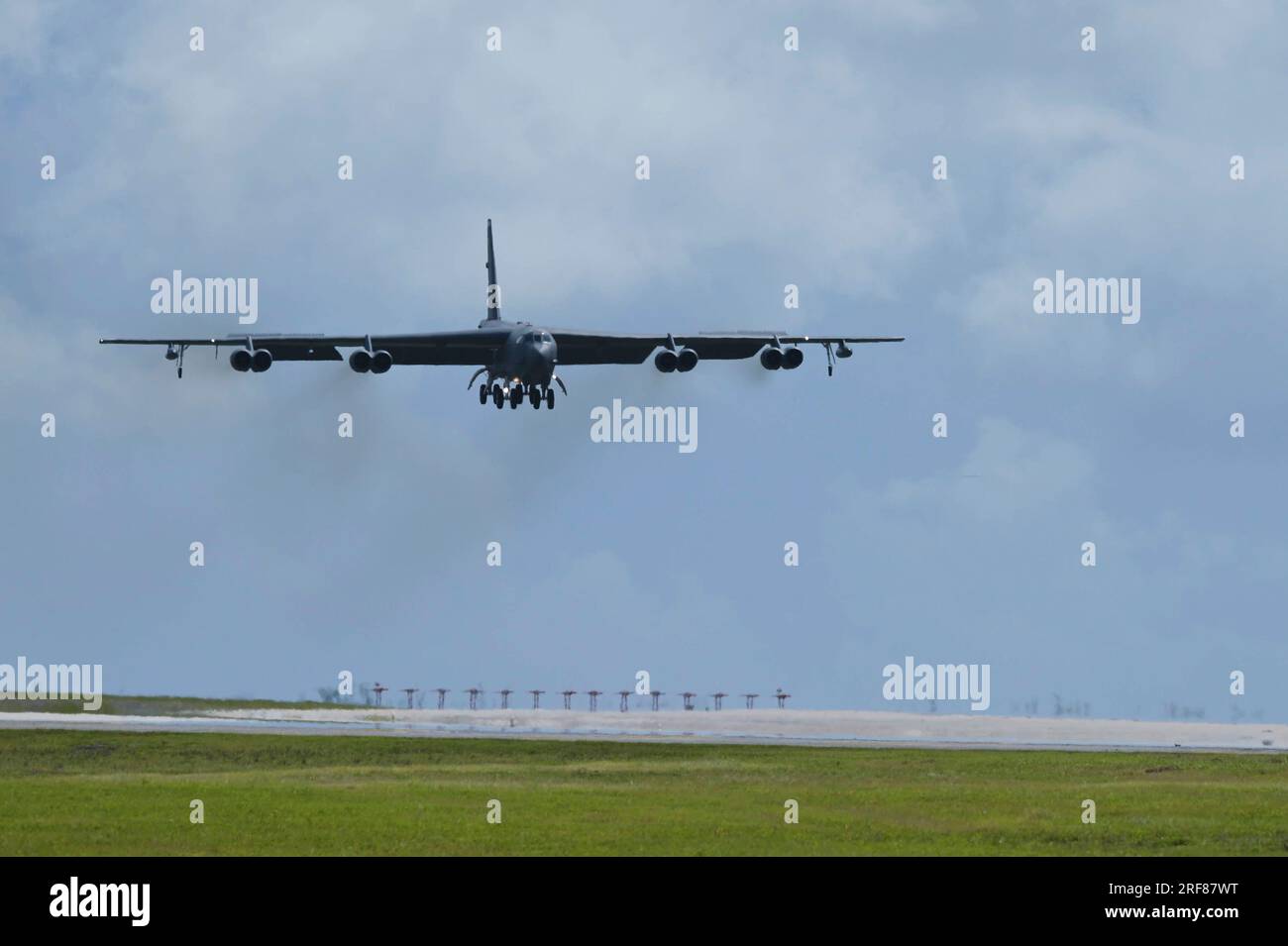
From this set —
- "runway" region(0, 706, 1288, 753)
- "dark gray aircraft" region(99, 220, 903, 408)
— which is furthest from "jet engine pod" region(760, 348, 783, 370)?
"runway" region(0, 706, 1288, 753)

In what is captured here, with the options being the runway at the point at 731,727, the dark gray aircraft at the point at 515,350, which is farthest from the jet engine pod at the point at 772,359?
the runway at the point at 731,727

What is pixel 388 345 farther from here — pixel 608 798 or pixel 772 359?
pixel 608 798

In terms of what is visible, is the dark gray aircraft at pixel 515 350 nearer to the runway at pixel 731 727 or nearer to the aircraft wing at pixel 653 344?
the aircraft wing at pixel 653 344

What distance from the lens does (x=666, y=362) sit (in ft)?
A: 204

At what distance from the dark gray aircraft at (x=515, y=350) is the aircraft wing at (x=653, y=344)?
0.04 m

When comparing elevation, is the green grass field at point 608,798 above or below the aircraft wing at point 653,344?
below

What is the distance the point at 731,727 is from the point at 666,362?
107 ft

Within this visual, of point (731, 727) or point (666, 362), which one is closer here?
point (666, 362)

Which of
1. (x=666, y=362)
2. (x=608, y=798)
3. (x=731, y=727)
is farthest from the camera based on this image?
(x=731, y=727)

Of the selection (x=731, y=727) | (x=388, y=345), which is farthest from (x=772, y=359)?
(x=731, y=727)

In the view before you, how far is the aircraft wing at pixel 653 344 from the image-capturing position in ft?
206

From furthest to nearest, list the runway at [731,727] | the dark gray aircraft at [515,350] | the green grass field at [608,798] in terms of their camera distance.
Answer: the runway at [731,727], the dark gray aircraft at [515,350], the green grass field at [608,798]

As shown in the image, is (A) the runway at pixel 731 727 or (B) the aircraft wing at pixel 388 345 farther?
(A) the runway at pixel 731 727

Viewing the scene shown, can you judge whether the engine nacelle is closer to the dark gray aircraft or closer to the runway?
the dark gray aircraft
